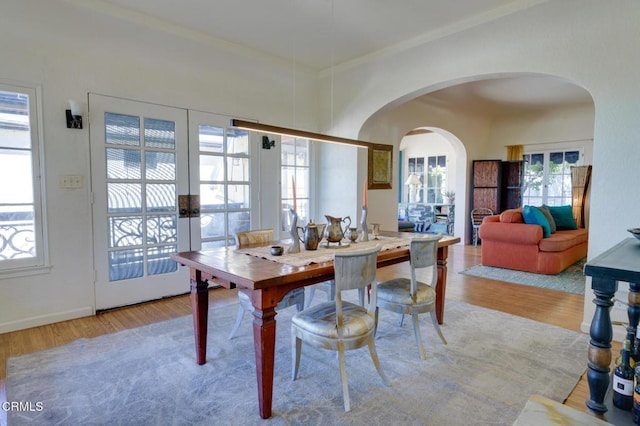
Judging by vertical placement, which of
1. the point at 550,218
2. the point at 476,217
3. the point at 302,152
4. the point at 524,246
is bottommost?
the point at 524,246

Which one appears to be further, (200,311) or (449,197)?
(449,197)

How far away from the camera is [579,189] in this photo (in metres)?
6.81

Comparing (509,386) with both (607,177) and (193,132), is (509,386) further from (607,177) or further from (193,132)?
(193,132)

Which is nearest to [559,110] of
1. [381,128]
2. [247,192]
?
[381,128]

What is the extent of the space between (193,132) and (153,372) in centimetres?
249

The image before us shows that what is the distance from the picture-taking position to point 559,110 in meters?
7.00

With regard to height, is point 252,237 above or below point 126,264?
above

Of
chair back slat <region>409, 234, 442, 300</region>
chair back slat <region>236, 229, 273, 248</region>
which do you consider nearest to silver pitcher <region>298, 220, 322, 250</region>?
chair back slat <region>236, 229, 273, 248</region>

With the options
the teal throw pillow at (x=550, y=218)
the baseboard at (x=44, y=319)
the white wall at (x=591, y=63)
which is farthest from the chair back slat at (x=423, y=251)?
the teal throw pillow at (x=550, y=218)

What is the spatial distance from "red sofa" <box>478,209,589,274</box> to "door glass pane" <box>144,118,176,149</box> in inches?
177

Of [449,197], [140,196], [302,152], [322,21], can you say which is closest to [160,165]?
[140,196]

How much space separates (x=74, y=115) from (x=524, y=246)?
218 inches

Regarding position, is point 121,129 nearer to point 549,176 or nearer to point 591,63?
point 591,63

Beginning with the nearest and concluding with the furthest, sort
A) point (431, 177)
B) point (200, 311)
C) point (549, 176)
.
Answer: point (200, 311) < point (549, 176) < point (431, 177)
